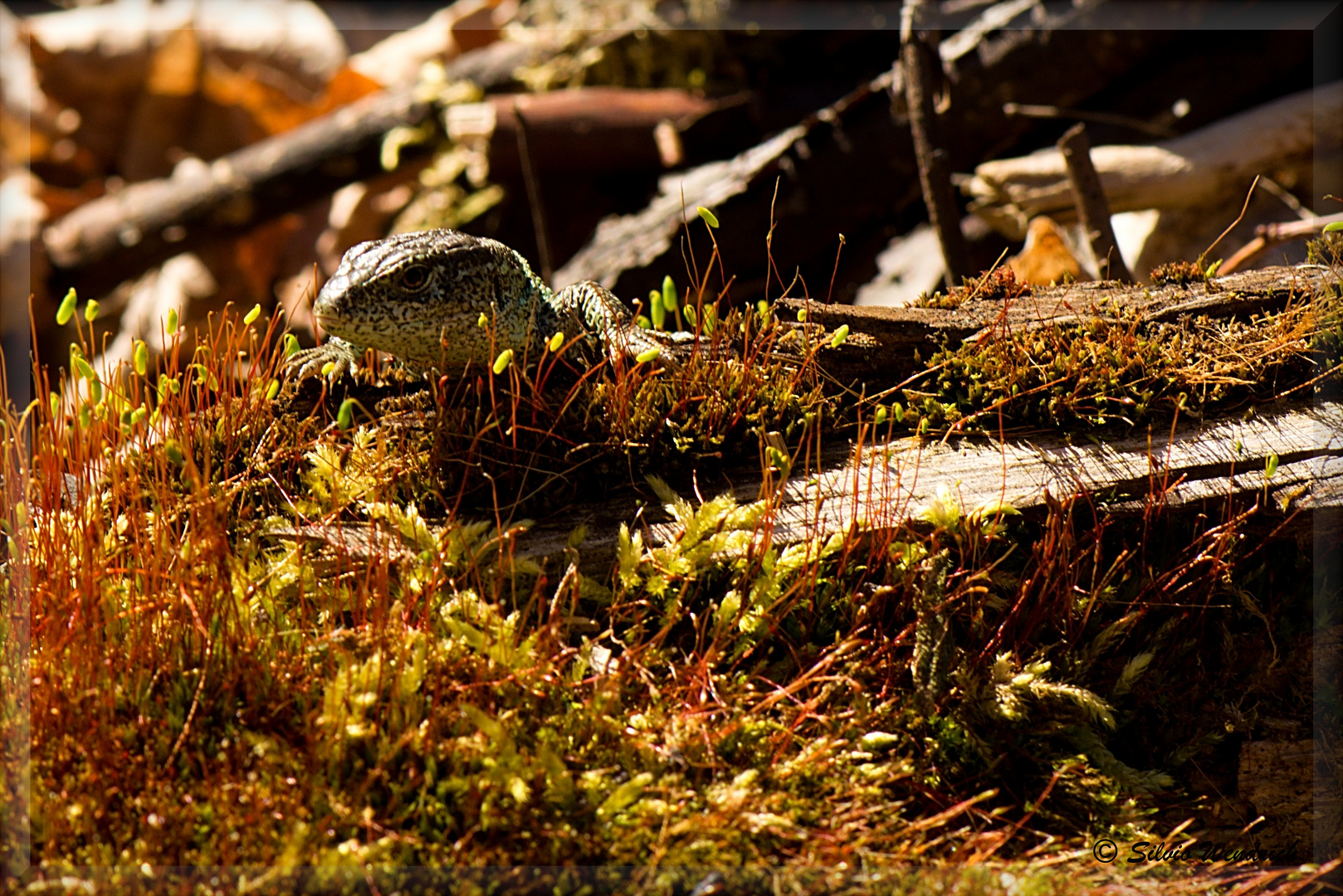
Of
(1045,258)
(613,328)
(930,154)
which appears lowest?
(613,328)

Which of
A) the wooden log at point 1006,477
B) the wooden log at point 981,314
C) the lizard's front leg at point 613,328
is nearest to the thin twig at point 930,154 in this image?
the wooden log at point 981,314

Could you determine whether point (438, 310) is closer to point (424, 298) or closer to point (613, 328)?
point (424, 298)

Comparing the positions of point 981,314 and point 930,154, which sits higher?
point 930,154

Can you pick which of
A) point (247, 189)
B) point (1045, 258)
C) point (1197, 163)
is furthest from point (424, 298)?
point (247, 189)

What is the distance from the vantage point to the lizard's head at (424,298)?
3.33 m

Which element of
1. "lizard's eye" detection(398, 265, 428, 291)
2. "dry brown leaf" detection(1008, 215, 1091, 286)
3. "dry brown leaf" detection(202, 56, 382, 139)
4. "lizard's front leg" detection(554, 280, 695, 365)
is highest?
"dry brown leaf" detection(202, 56, 382, 139)

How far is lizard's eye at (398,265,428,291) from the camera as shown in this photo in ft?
11.1

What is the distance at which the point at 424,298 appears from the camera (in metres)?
3.39

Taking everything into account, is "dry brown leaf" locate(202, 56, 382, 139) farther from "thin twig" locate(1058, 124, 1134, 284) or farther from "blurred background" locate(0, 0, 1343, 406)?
"thin twig" locate(1058, 124, 1134, 284)

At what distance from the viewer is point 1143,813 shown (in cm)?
300

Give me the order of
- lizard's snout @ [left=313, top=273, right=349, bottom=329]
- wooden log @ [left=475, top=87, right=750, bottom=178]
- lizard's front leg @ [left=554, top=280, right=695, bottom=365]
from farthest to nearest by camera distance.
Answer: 1. wooden log @ [left=475, top=87, right=750, bottom=178]
2. lizard's front leg @ [left=554, top=280, right=695, bottom=365]
3. lizard's snout @ [left=313, top=273, right=349, bottom=329]

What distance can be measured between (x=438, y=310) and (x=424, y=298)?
6cm

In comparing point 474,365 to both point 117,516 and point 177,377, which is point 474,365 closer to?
point 177,377

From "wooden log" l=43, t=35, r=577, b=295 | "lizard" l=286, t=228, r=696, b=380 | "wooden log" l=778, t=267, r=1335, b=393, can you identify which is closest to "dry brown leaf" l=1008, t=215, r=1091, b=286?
"wooden log" l=778, t=267, r=1335, b=393
